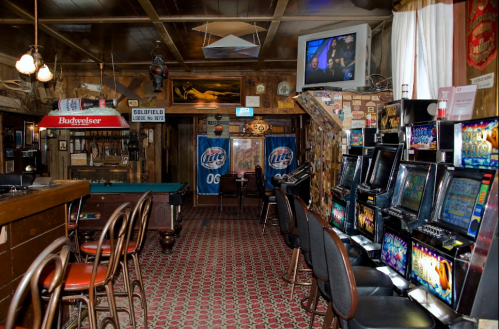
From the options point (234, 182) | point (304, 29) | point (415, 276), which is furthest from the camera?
point (234, 182)

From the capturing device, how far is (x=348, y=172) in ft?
13.7

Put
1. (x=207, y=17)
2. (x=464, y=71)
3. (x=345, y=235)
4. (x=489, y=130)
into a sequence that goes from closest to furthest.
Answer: (x=489, y=130) → (x=464, y=71) → (x=345, y=235) → (x=207, y=17)

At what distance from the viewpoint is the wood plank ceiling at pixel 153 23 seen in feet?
13.7

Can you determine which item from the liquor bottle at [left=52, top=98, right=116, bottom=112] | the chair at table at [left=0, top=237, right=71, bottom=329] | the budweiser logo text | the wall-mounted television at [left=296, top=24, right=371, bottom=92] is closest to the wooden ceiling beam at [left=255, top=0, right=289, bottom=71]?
the wall-mounted television at [left=296, top=24, right=371, bottom=92]

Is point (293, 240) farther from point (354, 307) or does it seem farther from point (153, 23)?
point (153, 23)

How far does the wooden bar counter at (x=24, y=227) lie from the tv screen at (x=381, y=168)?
8.81 ft

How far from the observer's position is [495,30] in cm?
270

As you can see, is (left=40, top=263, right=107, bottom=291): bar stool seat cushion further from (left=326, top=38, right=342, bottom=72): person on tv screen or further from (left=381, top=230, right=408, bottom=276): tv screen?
(left=326, top=38, right=342, bottom=72): person on tv screen

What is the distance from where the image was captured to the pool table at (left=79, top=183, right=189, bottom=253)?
15.4 ft

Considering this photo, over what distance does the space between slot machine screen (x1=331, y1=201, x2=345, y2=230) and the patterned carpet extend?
72cm

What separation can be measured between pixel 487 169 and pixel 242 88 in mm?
6108

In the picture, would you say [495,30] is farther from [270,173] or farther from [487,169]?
[270,173]

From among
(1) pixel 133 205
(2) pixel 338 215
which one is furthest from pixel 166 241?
(2) pixel 338 215

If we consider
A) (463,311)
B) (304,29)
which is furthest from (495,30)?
(304,29)
